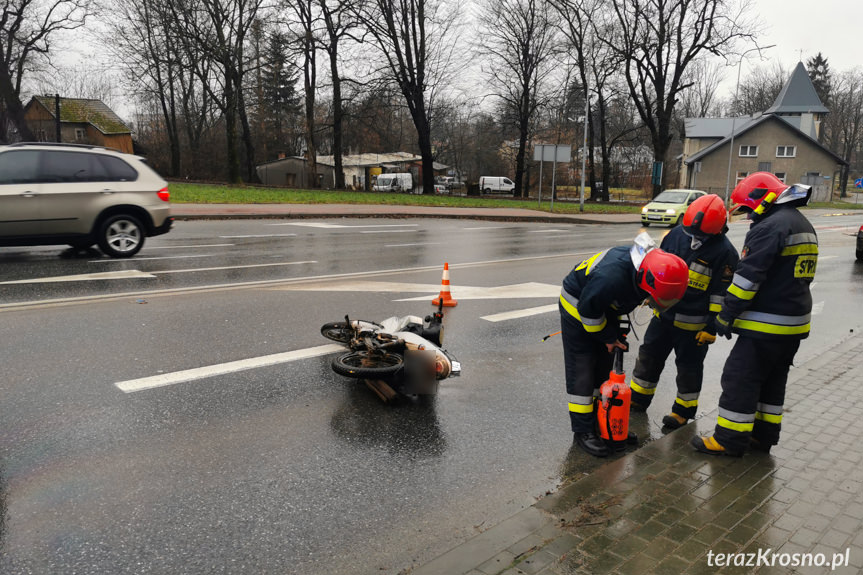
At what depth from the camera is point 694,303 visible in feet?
15.1

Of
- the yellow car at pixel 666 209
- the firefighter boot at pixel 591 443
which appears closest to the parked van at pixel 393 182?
the yellow car at pixel 666 209

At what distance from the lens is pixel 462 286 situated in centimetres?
991

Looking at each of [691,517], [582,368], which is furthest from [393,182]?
[691,517]

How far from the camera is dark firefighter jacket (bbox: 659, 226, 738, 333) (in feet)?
14.9

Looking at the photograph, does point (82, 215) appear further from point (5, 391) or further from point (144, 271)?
point (5, 391)

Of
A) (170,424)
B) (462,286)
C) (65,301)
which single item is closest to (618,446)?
(170,424)

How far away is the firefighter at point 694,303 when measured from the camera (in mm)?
4457

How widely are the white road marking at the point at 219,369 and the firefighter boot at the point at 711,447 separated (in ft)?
11.1

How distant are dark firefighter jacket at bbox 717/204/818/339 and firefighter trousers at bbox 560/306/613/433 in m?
0.84

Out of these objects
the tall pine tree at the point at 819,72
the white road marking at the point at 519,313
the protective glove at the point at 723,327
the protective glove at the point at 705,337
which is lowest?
the white road marking at the point at 519,313

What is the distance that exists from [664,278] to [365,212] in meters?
21.6

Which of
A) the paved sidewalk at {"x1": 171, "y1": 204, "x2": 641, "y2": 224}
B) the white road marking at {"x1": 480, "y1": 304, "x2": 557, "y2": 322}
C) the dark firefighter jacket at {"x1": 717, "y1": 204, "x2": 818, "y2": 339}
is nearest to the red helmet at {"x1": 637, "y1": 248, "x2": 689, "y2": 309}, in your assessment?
the dark firefighter jacket at {"x1": 717, "y1": 204, "x2": 818, "y2": 339}

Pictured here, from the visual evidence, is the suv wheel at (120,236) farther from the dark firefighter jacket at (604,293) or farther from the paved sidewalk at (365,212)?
the dark firefighter jacket at (604,293)

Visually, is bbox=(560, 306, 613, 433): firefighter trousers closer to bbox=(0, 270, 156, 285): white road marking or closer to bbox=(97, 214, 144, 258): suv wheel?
bbox=(0, 270, 156, 285): white road marking
